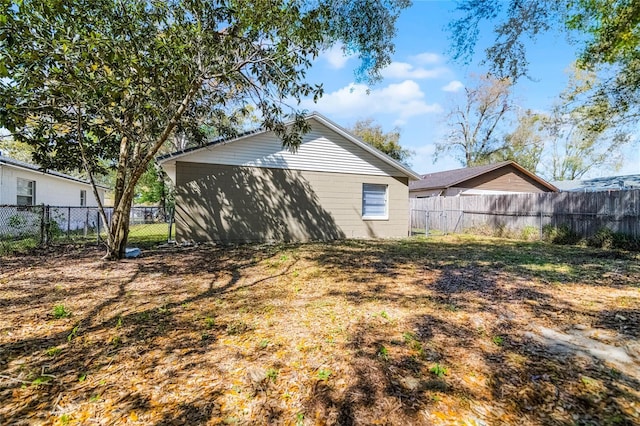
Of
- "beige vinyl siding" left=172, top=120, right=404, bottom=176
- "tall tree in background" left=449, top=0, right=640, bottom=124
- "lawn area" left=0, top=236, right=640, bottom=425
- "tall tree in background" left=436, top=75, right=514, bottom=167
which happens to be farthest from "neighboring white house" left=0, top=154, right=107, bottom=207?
"tall tree in background" left=436, top=75, right=514, bottom=167

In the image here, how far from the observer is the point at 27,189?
1370 cm

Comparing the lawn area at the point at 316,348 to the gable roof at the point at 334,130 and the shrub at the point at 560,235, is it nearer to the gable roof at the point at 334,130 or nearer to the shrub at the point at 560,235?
the gable roof at the point at 334,130

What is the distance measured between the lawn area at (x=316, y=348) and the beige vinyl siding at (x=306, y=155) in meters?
4.92

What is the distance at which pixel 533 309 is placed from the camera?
4281 mm

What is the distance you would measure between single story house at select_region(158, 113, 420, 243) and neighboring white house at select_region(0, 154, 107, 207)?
171 inches

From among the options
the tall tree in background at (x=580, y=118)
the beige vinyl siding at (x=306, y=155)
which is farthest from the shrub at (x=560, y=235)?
the beige vinyl siding at (x=306, y=155)

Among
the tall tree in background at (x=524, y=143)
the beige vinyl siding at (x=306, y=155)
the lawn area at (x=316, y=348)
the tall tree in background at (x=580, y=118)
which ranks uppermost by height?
the tall tree in background at (x=524, y=143)

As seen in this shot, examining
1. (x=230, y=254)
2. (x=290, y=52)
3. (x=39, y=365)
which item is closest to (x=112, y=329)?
(x=39, y=365)

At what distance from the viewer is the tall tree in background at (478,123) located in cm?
2859

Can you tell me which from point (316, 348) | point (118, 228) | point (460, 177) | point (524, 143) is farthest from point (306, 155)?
point (524, 143)

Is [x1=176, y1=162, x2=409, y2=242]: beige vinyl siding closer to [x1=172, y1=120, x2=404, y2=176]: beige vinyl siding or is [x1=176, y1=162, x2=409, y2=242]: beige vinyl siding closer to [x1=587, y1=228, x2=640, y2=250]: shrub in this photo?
[x1=172, y1=120, x2=404, y2=176]: beige vinyl siding

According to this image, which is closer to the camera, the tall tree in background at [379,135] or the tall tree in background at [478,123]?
the tall tree in background at [478,123]

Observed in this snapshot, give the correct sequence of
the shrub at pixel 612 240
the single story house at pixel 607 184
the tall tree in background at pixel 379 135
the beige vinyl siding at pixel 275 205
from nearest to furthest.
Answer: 1. the shrub at pixel 612 240
2. the beige vinyl siding at pixel 275 205
3. the single story house at pixel 607 184
4. the tall tree in background at pixel 379 135

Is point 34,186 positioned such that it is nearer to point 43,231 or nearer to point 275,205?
point 43,231
